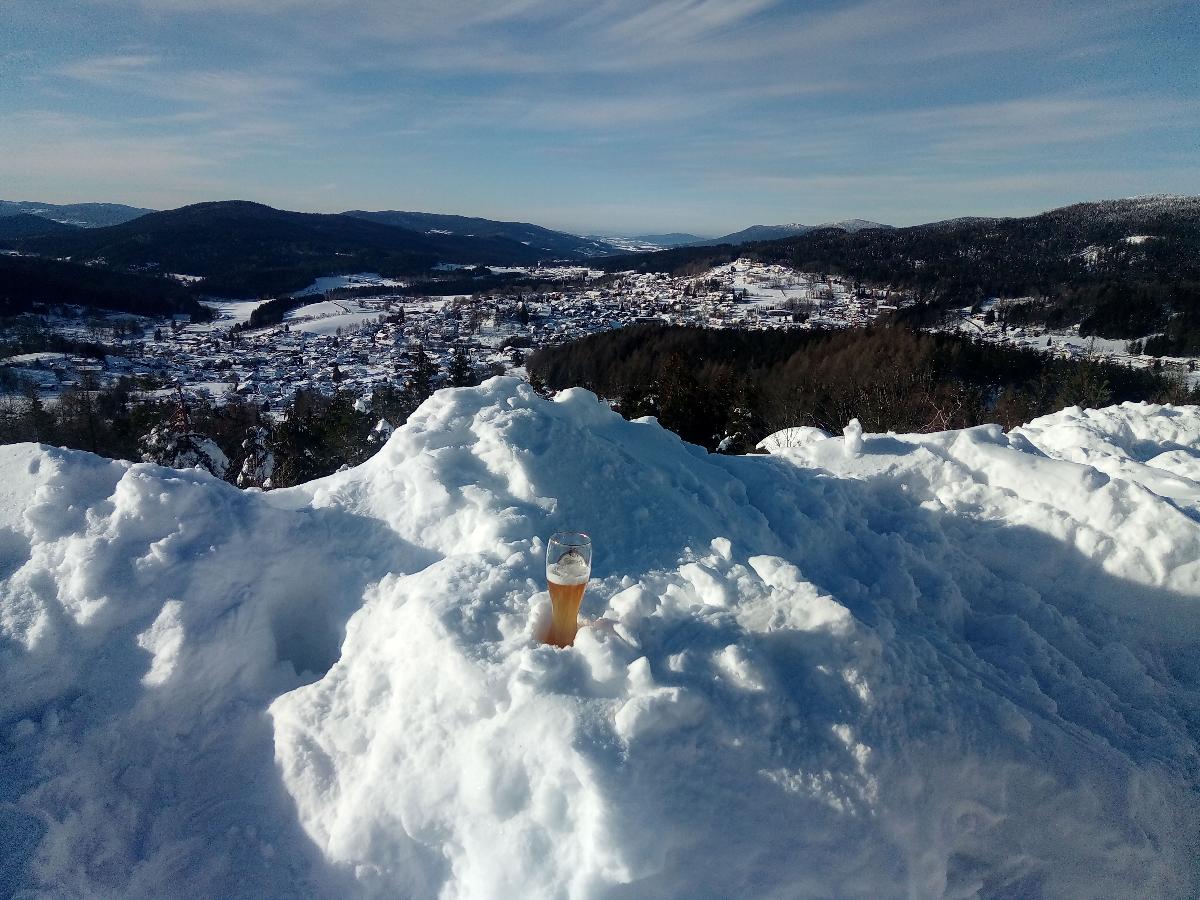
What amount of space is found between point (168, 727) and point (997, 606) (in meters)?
5.05

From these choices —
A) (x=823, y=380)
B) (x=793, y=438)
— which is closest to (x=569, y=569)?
(x=793, y=438)

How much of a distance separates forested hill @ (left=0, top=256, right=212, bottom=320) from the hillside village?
2.75 meters

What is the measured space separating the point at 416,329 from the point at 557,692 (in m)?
106

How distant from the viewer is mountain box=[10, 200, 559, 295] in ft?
458

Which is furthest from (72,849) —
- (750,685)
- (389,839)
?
(750,685)

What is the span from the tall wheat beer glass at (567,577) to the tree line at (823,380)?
1447 centimetres

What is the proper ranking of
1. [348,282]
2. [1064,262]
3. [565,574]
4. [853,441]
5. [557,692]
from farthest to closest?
[348,282], [1064,262], [853,441], [565,574], [557,692]

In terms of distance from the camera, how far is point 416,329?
102438 mm

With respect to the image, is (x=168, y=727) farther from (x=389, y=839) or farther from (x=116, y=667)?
(x=389, y=839)

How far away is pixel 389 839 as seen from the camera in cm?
260

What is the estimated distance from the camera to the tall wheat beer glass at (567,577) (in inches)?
115

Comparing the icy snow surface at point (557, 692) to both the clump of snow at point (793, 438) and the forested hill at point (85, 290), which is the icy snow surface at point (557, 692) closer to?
the clump of snow at point (793, 438)

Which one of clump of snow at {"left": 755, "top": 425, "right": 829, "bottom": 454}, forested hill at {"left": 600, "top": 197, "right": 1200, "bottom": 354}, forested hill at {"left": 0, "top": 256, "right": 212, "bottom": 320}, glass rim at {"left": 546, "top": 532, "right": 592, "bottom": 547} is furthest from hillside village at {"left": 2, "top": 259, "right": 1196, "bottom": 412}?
glass rim at {"left": 546, "top": 532, "right": 592, "bottom": 547}

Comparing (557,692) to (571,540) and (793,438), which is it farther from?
(793,438)
